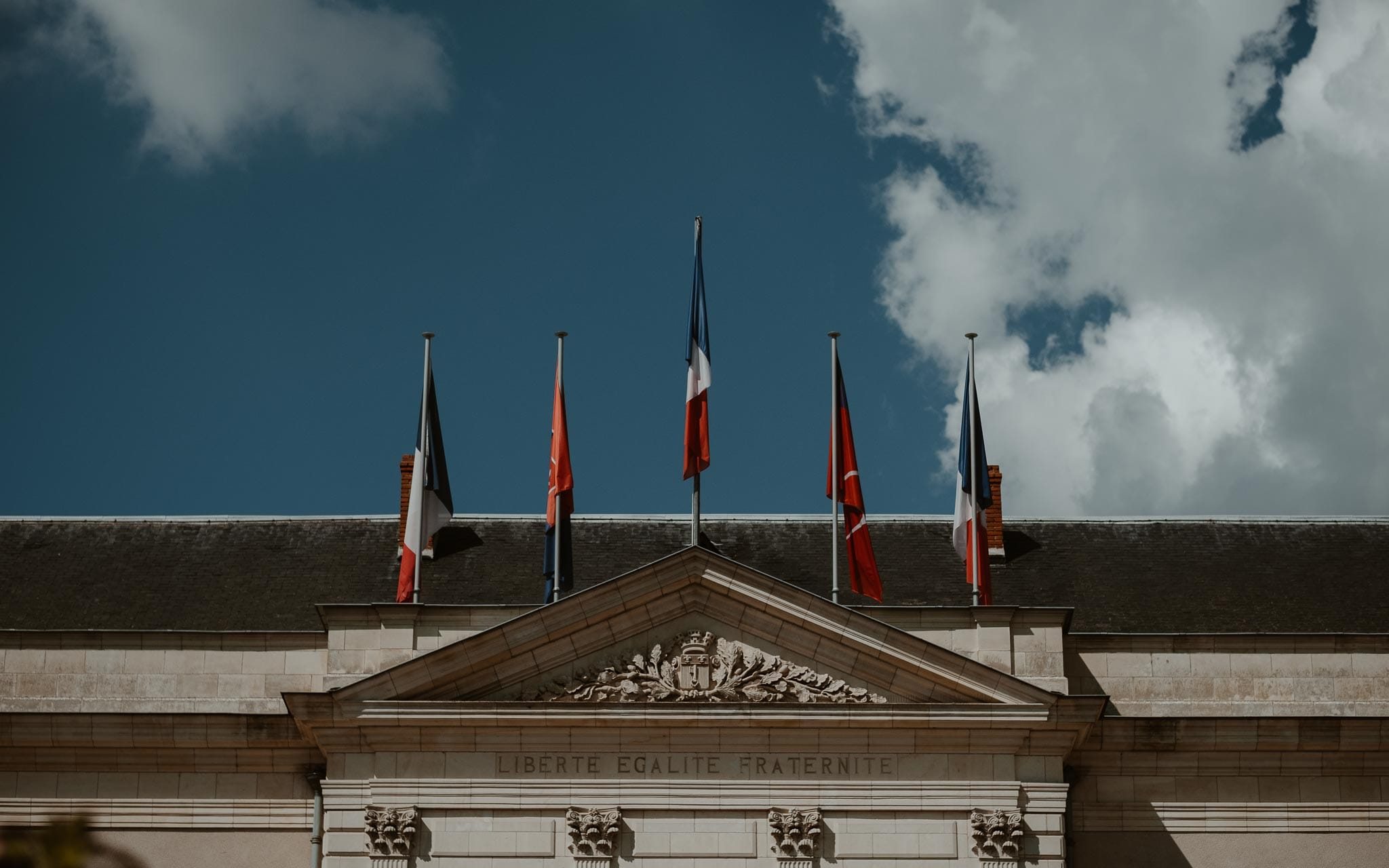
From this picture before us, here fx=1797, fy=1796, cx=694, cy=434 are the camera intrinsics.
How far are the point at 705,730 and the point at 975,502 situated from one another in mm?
4616

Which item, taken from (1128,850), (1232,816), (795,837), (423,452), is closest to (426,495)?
(423,452)

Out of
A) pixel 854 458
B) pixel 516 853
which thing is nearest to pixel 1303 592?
pixel 854 458

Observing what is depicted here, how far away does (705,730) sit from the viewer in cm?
1983

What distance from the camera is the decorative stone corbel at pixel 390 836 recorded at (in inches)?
759

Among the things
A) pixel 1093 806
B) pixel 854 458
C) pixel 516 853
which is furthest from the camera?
pixel 854 458

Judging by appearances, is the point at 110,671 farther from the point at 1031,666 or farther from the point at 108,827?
the point at 1031,666

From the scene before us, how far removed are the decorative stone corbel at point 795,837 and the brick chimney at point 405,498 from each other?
22.4ft

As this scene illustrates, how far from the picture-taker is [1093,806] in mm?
20766

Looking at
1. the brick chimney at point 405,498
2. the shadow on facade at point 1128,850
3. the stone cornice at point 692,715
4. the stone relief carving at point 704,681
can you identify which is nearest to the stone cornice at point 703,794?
the stone cornice at point 692,715

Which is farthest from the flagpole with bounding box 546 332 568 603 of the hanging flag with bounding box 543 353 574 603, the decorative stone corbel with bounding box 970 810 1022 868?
the decorative stone corbel with bounding box 970 810 1022 868

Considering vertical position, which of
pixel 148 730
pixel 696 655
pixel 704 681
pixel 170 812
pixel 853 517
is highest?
pixel 853 517

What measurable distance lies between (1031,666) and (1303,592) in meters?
5.28

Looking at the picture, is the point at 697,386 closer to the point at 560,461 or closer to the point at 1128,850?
the point at 560,461

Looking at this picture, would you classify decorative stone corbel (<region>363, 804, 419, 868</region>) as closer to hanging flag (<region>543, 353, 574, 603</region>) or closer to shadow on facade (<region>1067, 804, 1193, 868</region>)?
hanging flag (<region>543, 353, 574, 603</region>)
